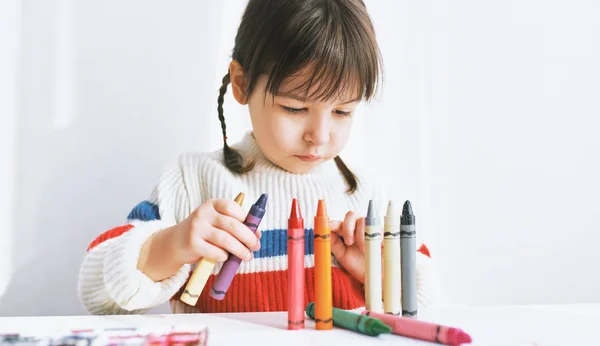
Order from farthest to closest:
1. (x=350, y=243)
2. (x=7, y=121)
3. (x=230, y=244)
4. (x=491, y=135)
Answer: (x=491, y=135) < (x=7, y=121) < (x=350, y=243) < (x=230, y=244)

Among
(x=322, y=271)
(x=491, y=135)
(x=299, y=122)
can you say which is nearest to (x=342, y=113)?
(x=299, y=122)

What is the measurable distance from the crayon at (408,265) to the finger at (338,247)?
6.9 inches

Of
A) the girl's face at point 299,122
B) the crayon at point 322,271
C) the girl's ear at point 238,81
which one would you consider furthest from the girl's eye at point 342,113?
the crayon at point 322,271

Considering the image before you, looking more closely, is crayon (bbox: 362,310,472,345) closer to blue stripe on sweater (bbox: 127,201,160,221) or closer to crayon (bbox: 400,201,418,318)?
crayon (bbox: 400,201,418,318)

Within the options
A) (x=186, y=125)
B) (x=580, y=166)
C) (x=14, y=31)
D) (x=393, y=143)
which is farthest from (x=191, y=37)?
(x=580, y=166)

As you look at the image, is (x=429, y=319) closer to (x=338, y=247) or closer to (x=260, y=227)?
(x=338, y=247)

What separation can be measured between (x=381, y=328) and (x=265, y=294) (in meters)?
0.31

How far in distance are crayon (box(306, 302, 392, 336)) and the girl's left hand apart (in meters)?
0.14

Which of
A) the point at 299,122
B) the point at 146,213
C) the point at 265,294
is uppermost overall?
the point at 299,122

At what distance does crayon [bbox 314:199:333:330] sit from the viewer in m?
0.55

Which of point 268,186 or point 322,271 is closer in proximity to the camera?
point 322,271

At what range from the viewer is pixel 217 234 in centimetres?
61

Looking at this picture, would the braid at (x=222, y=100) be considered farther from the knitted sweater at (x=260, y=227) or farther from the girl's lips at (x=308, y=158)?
the girl's lips at (x=308, y=158)

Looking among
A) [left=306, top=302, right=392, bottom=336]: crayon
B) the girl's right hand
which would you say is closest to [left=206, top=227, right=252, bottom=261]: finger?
the girl's right hand
